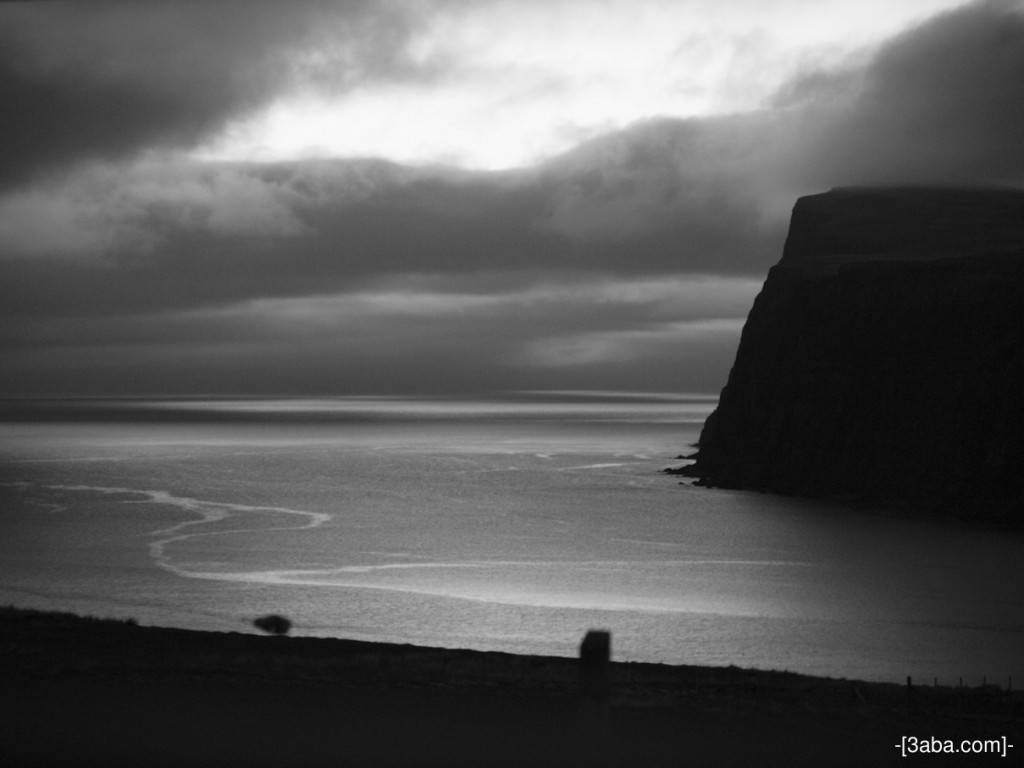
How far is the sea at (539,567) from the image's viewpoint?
42.6 m

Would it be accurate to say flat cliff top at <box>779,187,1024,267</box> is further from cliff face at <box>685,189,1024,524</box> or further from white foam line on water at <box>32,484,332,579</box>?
white foam line on water at <box>32,484,332,579</box>

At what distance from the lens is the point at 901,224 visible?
129 m

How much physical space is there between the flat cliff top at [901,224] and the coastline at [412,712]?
98.6m

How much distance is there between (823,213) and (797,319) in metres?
34.7

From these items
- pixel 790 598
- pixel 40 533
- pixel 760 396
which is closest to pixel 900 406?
pixel 760 396

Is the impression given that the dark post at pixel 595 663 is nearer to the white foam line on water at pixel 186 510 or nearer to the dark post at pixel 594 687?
the dark post at pixel 594 687

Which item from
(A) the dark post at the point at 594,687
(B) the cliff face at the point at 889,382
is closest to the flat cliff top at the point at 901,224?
(B) the cliff face at the point at 889,382

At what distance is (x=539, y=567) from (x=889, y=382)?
162 ft

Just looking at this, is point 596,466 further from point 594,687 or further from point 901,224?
point 594,687

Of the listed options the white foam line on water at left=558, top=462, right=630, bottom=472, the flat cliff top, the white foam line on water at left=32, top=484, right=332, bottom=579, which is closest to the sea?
the white foam line on water at left=32, top=484, right=332, bottom=579

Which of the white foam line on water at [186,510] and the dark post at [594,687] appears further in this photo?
the white foam line on water at [186,510]

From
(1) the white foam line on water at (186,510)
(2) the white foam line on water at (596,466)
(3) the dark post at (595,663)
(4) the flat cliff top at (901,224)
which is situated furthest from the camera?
(2) the white foam line on water at (596,466)

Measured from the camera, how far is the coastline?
13.3m

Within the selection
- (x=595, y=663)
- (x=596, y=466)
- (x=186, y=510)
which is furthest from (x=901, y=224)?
(x=595, y=663)
